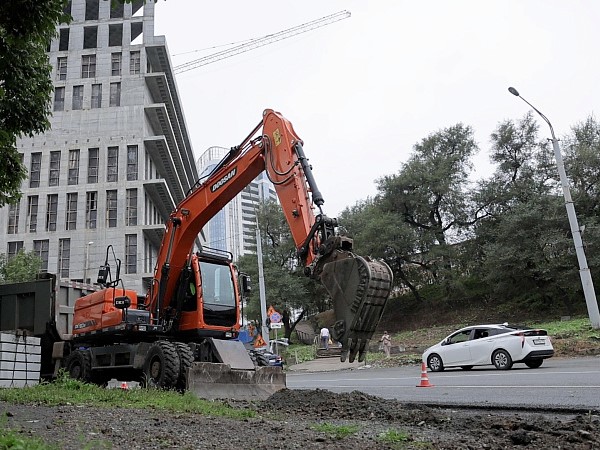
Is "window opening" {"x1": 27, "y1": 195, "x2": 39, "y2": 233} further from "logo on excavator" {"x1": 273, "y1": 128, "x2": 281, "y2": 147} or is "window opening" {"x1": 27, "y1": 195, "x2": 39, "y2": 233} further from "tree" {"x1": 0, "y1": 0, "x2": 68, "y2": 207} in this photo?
"logo on excavator" {"x1": 273, "y1": 128, "x2": 281, "y2": 147}

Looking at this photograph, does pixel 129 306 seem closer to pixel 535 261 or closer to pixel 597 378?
pixel 597 378

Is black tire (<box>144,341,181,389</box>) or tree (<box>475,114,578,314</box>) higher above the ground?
tree (<box>475,114,578,314</box>)

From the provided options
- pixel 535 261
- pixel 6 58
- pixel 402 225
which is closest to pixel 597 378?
pixel 6 58

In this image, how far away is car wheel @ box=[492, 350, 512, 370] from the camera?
53.3 feet

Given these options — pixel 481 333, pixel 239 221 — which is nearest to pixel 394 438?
pixel 481 333

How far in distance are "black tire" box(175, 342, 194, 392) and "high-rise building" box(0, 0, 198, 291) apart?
36.4 m

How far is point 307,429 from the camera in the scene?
19.3 ft

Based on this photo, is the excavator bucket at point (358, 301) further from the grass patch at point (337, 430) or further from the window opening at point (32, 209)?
the window opening at point (32, 209)

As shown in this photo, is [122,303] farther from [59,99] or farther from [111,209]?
[59,99]

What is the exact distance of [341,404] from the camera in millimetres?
7785

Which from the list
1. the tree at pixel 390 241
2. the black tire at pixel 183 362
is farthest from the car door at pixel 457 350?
the tree at pixel 390 241

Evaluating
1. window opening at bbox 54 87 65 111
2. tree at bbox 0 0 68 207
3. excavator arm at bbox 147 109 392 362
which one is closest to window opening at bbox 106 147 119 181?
window opening at bbox 54 87 65 111

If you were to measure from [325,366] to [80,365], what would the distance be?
661 inches

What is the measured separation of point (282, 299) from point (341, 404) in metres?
37.1
